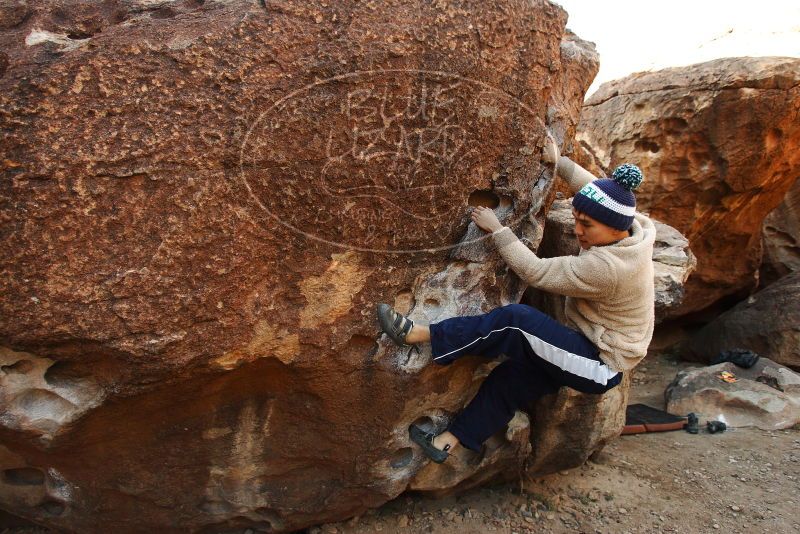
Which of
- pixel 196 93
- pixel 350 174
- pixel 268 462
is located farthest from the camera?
pixel 268 462

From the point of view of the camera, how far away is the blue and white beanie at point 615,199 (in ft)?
6.41

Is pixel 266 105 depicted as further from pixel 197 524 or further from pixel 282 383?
pixel 197 524

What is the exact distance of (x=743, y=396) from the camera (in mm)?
3422

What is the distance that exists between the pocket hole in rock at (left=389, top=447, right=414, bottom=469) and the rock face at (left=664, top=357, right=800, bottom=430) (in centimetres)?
204

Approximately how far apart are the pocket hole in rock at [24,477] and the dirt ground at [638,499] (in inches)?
41.3

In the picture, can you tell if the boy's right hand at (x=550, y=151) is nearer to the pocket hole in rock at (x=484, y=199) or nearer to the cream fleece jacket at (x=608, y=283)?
the pocket hole in rock at (x=484, y=199)

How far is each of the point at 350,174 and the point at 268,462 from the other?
112 centimetres

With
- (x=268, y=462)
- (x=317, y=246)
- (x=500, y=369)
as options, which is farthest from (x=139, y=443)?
(x=500, y=369)

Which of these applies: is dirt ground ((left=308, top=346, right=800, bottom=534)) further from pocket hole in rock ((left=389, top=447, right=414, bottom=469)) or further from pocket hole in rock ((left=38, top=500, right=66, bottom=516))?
pocket hole in rock ((left=38, top=500, right=66, bottom=516))

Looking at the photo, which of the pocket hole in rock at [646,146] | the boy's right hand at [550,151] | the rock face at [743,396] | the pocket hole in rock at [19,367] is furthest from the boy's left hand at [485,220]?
the pocket hole in rock at [646,146]

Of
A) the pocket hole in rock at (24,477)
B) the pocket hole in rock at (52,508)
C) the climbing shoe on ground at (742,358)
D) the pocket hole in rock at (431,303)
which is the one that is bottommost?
the pocket hole in rock at (52,508)

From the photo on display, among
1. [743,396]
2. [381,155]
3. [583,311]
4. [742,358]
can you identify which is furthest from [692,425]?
[381,155]

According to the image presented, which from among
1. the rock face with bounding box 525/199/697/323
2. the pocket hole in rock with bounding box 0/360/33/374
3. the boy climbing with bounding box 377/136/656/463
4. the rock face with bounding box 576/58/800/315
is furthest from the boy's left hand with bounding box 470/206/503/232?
the rock face with bounding box 576/58/800/315

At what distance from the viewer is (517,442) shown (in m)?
2.46
